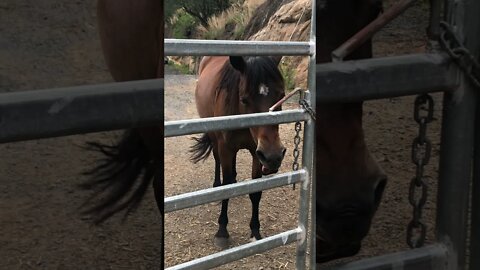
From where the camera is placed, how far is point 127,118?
2.48 ft

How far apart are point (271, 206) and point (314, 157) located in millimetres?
102

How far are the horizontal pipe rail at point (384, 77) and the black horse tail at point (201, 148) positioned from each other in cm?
19

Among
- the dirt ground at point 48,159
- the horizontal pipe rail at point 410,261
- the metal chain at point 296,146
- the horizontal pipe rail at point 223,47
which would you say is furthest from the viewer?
the horizontal pipe rail at point 410,261

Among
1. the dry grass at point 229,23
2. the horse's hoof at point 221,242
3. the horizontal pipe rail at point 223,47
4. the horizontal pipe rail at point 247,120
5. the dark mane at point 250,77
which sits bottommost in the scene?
the horse's hoof at point 221,242

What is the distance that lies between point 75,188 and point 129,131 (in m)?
0.10

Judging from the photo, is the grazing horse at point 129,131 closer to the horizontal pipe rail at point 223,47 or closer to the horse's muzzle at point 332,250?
the horizontal pipe rail at point 223,47

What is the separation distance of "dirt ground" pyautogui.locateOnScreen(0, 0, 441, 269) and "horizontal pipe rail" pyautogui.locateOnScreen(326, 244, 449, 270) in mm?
205

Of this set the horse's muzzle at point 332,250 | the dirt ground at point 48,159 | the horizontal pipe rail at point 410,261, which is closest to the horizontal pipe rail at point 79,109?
the dirt ground at point 48,159

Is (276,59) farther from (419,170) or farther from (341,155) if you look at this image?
(419,170)

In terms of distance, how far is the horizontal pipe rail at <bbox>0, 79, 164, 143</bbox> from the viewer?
0.67 metres

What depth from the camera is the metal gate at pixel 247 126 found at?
0.82 meters

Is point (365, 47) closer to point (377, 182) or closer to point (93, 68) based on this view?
point (377, 182)

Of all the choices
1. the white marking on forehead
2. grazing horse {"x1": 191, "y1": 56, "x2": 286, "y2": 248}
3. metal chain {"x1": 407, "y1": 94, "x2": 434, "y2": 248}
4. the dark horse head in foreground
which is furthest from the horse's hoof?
metal chain {"x1": 407, "y1": 94, "x2": 434, "y2": 248}

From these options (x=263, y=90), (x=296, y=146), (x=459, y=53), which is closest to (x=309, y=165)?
(x=296, y=146)
